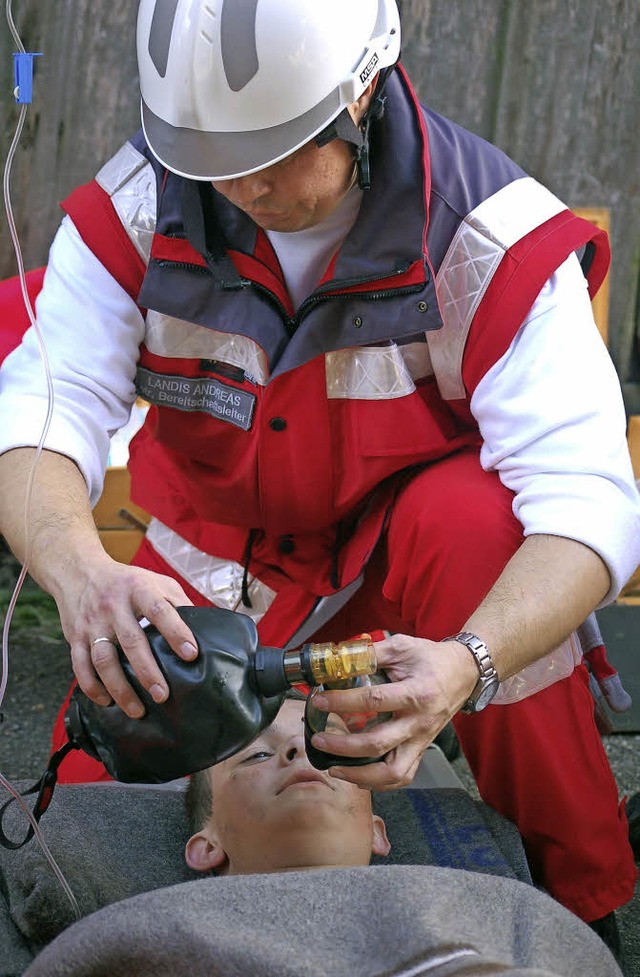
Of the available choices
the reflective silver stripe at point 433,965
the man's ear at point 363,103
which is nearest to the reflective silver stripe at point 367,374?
the man's ear at point 363,103

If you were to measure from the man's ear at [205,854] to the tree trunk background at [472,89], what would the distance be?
2200 mm

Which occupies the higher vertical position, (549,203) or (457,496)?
(549,203)

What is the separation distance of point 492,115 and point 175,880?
2642 millimetres

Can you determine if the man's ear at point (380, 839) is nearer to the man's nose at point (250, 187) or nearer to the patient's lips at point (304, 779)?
the patient's lips at point (304, 779)

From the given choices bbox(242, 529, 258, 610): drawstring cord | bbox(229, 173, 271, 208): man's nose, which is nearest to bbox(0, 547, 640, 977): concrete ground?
bbox(242, 529, 258, 610): drawstring cord

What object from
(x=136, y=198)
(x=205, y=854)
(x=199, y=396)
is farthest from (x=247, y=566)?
(x=136, y=198)

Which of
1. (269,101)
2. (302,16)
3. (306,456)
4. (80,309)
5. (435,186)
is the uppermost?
(302,16)

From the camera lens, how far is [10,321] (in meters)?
3.10

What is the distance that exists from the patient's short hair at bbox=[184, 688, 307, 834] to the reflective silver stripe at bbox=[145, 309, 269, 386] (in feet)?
1.99

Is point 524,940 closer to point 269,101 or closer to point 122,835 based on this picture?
point 122,835

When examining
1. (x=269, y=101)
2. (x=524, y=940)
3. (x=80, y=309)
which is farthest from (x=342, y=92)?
(x=524, y=940)

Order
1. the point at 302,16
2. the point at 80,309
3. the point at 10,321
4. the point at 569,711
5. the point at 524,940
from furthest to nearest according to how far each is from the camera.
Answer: the point at 10,321
the point at 80,309
the point at 569,711
the point at 302,16
the point at 524,940

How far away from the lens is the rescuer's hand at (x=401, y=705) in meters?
1.78

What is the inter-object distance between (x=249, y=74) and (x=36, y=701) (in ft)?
6.39
